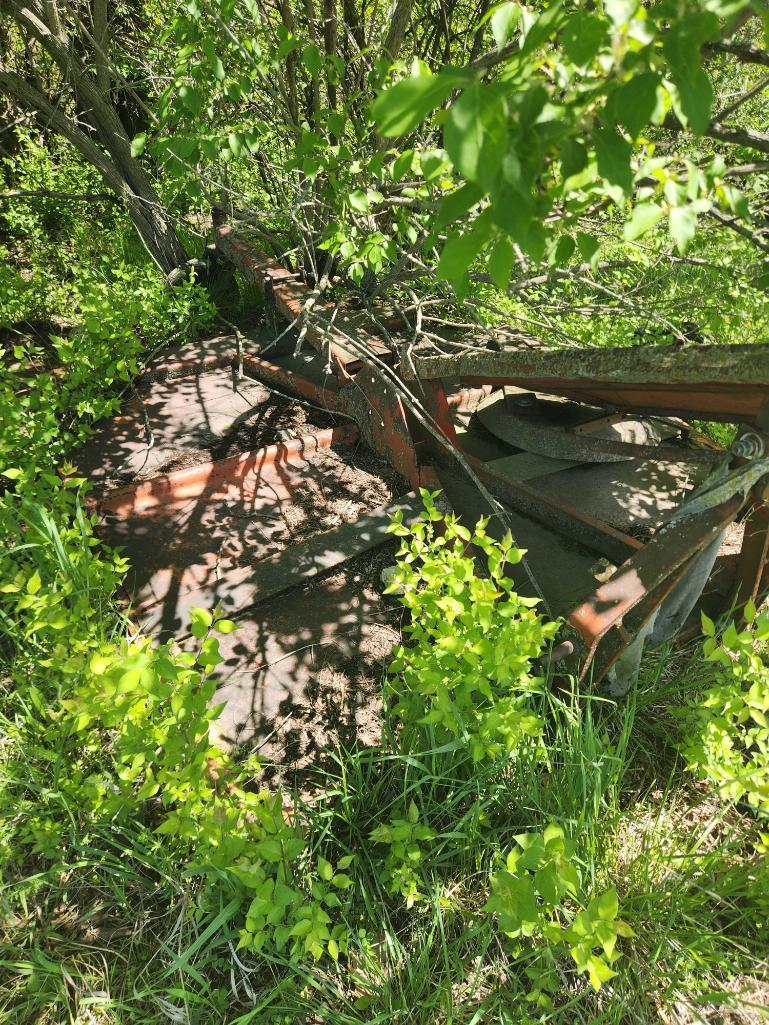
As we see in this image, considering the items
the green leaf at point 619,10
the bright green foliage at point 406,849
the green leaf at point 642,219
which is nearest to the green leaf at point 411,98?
the green leaf at point 619,10

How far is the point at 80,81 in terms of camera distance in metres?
4.54

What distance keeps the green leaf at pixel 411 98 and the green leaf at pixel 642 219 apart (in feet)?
1.43

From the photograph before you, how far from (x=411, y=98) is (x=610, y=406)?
2117mm

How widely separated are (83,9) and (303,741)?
6.74 meters

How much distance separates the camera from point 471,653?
1668mm

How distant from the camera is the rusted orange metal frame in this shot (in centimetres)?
185

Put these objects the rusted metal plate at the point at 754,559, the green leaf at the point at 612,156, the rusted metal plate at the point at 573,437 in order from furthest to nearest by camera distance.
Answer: the rusted metal plate at the point at 573,437, the rusted metal plate at the point at 754,559, the green leaf at the point at 612,156

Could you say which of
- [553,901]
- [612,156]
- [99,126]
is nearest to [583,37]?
[612,156]

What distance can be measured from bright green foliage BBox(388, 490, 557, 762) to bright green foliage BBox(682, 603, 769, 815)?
2.11 ft

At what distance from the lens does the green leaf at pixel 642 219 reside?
1.05 m

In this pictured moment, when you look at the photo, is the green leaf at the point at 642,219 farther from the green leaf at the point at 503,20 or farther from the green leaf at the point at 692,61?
the green leaf at the point at 503,20

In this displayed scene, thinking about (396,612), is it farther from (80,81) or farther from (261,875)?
(80,81)

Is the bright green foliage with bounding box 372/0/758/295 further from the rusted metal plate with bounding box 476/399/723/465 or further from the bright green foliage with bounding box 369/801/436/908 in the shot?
the rusted metal plate with bounding box 476/399/723/465

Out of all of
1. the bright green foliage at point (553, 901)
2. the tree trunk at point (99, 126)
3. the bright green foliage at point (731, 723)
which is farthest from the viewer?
the tree trunk at point (99, 126)
